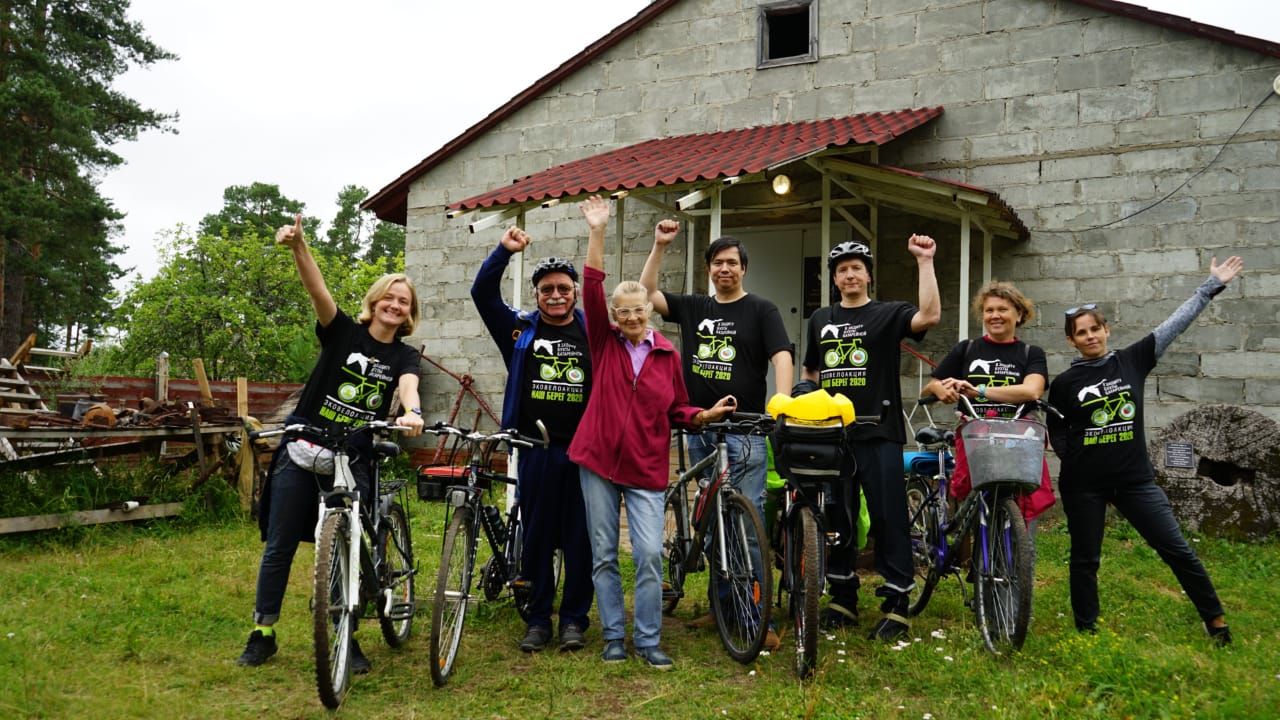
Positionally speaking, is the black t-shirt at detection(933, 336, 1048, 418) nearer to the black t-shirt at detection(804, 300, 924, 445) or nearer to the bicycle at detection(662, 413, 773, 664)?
the black t-shirt at detection(804, 300, 924, 445)

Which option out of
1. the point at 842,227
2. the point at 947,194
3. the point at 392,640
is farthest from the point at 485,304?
the point at 842,227

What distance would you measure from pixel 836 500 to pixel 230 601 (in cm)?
355

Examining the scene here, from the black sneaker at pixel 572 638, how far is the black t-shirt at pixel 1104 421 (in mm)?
2394

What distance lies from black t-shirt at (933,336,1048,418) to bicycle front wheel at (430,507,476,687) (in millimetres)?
2463

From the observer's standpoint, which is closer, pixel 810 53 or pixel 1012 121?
pixel 1012 121

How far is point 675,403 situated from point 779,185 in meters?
4.66

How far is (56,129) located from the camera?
723 inches

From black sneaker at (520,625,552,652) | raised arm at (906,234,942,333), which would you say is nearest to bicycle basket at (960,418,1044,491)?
raised arm at (906,234,942,333)

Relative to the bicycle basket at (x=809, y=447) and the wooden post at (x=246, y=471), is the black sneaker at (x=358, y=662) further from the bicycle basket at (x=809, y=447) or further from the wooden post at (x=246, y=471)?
the wooden post at (x=246, y=471)

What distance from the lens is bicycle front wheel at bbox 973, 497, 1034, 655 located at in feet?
12.3

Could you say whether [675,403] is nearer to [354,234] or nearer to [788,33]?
[788,33]

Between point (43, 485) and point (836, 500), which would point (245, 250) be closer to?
point (43, 485)

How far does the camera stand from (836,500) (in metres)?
4.14

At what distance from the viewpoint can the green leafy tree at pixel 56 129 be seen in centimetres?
1803
